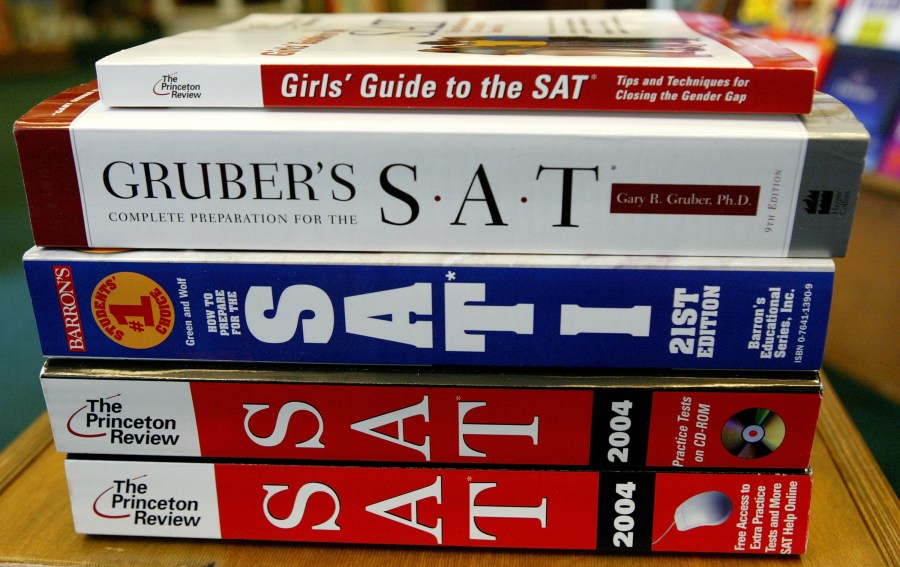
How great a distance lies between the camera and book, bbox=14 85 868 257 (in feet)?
1.47

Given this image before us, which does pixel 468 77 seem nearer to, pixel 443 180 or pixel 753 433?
pixel 443 180

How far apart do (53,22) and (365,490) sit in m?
3.40

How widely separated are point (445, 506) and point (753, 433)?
0.68 ft

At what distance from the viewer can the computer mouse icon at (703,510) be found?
1.67 feet

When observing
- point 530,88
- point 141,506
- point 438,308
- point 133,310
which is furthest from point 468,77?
point 141,506

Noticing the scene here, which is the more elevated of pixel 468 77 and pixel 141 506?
pixel 468 77

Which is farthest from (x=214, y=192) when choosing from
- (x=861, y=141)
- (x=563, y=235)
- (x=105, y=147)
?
(x=861, y=141)

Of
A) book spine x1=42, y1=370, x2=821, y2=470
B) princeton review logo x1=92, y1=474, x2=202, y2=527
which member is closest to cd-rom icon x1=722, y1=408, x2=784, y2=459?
book spine x1=42, y1=370, x2=821, y2=470

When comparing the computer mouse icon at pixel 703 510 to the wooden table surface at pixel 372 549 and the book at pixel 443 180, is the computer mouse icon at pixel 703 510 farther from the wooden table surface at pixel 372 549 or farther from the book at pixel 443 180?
the book at pixel 443 180

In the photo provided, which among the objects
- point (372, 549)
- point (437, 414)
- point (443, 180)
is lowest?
point (372, 549)

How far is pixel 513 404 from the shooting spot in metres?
0.50

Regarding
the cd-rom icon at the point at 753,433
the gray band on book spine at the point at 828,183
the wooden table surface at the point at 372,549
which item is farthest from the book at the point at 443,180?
the wooden table surface at the point at 372,549

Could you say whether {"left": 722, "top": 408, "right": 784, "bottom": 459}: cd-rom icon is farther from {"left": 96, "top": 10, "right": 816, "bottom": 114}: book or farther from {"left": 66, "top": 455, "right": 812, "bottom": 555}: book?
{"left": 96, "top": 10, "right": 816, "bottom": 114}: book

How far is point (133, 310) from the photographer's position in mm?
492
